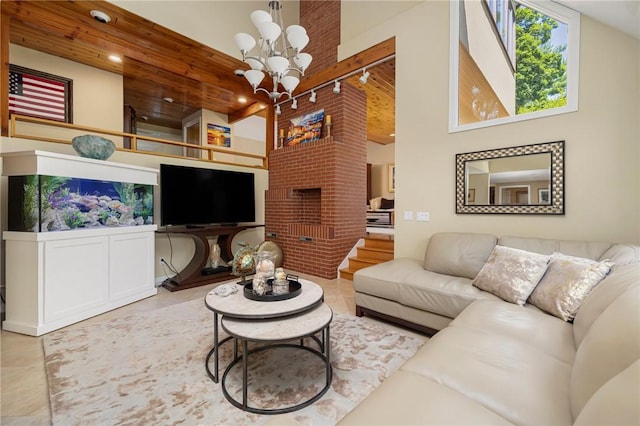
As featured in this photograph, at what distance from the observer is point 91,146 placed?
3.02 m

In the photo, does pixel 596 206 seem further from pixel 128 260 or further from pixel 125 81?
pixel 125 81

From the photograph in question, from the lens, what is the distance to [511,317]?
5.66 ft

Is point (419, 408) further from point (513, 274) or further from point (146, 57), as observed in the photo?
point (146, 57)

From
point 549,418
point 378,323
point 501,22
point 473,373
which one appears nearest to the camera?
point 549,418

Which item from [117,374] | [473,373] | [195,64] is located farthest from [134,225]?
[473,373]

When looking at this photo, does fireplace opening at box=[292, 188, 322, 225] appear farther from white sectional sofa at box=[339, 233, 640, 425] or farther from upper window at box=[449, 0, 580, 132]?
white sectional sofa at box=[339, 233, 640, 425]

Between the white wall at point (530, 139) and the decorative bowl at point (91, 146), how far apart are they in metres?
3.47

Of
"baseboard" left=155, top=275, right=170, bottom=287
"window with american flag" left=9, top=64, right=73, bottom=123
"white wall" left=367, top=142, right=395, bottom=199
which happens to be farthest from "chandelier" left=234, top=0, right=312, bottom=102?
"white wall" left=367, top=142, right=395, bottom=199

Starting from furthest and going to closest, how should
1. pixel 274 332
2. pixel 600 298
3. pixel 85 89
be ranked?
1. pixel 85 89
2. pixel 274 332
3. pixel 600 298

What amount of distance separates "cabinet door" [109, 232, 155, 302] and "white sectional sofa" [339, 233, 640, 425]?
3.16m

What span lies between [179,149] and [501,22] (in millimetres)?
7345

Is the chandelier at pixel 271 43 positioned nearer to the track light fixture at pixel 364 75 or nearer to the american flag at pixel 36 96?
the track light fixture at pixel 364 75

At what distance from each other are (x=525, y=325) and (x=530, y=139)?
189 cm

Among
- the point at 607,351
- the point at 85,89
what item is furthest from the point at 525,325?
the point at 85,89
